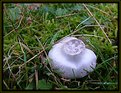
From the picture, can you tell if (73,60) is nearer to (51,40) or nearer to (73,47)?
(73,47)

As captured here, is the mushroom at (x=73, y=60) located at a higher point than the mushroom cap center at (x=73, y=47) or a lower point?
lower

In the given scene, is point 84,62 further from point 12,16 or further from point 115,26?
point 12,16

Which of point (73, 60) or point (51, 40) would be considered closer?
point (73, 60)

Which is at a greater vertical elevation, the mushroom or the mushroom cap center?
the mushroom cap center

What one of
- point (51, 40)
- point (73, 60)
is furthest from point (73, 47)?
point (51, 40)
